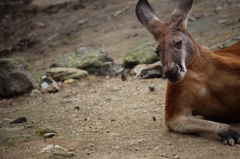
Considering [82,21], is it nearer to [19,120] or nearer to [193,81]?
[19,120]

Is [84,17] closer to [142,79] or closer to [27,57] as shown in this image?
[27,57]

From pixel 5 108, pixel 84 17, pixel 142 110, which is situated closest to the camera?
pixel 142 110

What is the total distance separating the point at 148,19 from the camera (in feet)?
18.5

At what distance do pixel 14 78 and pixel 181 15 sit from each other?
125 inches

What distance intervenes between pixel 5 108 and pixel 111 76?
1823 mm

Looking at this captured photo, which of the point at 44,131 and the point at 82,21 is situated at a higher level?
the point at 44,131

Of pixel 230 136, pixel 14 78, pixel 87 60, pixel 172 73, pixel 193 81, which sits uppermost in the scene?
pixel 172 73

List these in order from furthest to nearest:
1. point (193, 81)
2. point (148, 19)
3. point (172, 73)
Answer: point (148, 19)
point (193, 81)
point (172, 73)

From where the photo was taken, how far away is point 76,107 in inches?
264

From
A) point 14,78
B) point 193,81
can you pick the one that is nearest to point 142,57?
point 14,78

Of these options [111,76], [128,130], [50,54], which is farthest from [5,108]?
[50,54]

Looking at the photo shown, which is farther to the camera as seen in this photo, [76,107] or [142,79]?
[142,79]

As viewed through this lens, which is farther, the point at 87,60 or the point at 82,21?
the point at 82,21

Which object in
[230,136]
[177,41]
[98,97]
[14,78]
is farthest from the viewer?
[14,78]
